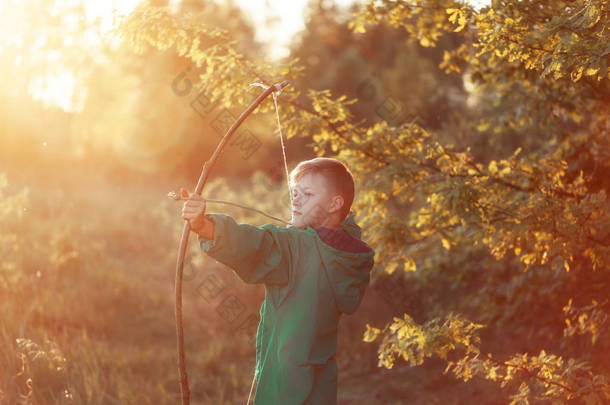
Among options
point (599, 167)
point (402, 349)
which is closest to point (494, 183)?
point (599, 167)

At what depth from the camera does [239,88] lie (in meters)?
4.30

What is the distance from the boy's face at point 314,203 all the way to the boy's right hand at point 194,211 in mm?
584

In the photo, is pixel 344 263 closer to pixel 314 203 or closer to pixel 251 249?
pixel 314 203

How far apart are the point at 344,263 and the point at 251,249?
47 cm

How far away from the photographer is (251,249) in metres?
2.43

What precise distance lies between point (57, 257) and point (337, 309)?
659 centimetres

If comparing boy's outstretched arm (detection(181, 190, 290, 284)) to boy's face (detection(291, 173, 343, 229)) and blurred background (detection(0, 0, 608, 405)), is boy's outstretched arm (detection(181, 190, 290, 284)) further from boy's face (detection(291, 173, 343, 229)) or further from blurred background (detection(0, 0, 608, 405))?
blurred background (detection(0, 0, 608, 405))

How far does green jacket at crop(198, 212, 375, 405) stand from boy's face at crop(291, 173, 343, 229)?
76mm

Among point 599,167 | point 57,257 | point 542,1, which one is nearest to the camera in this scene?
point 542,1

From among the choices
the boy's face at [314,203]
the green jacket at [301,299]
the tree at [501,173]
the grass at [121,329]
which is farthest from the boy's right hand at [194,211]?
the grass at [121,329]

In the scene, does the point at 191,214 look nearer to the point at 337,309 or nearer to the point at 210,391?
the point at 337,309

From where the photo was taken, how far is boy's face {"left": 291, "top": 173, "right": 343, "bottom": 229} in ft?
8.96

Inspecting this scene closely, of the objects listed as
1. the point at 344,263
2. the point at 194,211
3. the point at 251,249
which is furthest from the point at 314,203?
the point at 194,211

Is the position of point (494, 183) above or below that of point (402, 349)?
above
